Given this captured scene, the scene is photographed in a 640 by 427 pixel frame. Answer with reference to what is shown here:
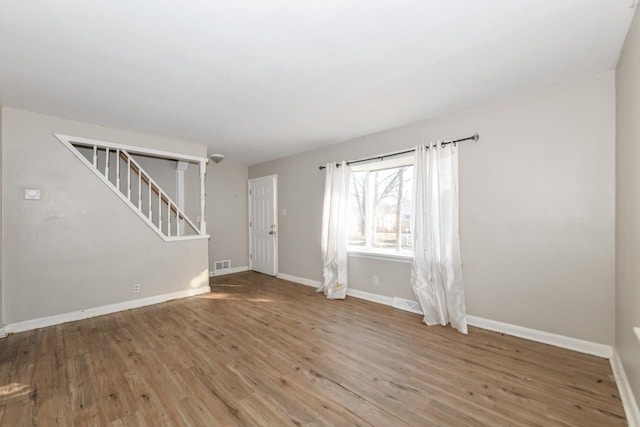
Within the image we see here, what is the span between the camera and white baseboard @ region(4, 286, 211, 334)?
9.99 ft

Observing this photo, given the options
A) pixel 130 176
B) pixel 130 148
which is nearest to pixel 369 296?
pixel 130 148

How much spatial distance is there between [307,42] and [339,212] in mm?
2638

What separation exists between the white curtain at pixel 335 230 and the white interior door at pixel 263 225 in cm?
157

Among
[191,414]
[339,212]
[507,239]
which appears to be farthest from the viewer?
[339,212]

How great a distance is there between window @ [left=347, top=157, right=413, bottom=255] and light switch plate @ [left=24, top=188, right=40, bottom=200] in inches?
152

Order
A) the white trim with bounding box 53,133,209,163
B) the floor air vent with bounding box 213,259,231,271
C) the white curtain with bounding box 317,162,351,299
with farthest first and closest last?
the floor air vent with bounding box 213,259,231,271 < the white curtain with bounding box 317,162,351,299 < the white trim with bounding box 53,133,209,163

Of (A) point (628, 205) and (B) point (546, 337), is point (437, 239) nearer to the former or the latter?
(B) point (546, 337)

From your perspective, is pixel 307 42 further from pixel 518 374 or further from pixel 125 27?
pixel 518 374

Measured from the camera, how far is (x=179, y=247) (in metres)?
4.24

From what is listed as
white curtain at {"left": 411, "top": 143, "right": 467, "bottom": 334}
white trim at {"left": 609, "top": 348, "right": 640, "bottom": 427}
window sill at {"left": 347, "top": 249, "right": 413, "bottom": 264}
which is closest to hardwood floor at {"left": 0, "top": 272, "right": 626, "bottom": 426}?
white trim at {"left": 609, "top": 348, "right": 640, "bottom": 427}

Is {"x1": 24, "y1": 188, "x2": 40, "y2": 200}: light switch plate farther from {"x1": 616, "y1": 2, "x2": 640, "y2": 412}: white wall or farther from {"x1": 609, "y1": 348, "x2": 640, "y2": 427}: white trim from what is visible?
{"x1": 609, "y1": 348, "x2": 640, "y2": 427}: white trim

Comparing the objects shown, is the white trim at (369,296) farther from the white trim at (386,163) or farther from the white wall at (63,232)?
the white wall at (63,232)

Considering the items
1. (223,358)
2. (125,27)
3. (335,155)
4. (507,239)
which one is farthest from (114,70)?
(507,239)

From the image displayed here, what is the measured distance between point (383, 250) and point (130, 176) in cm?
415
